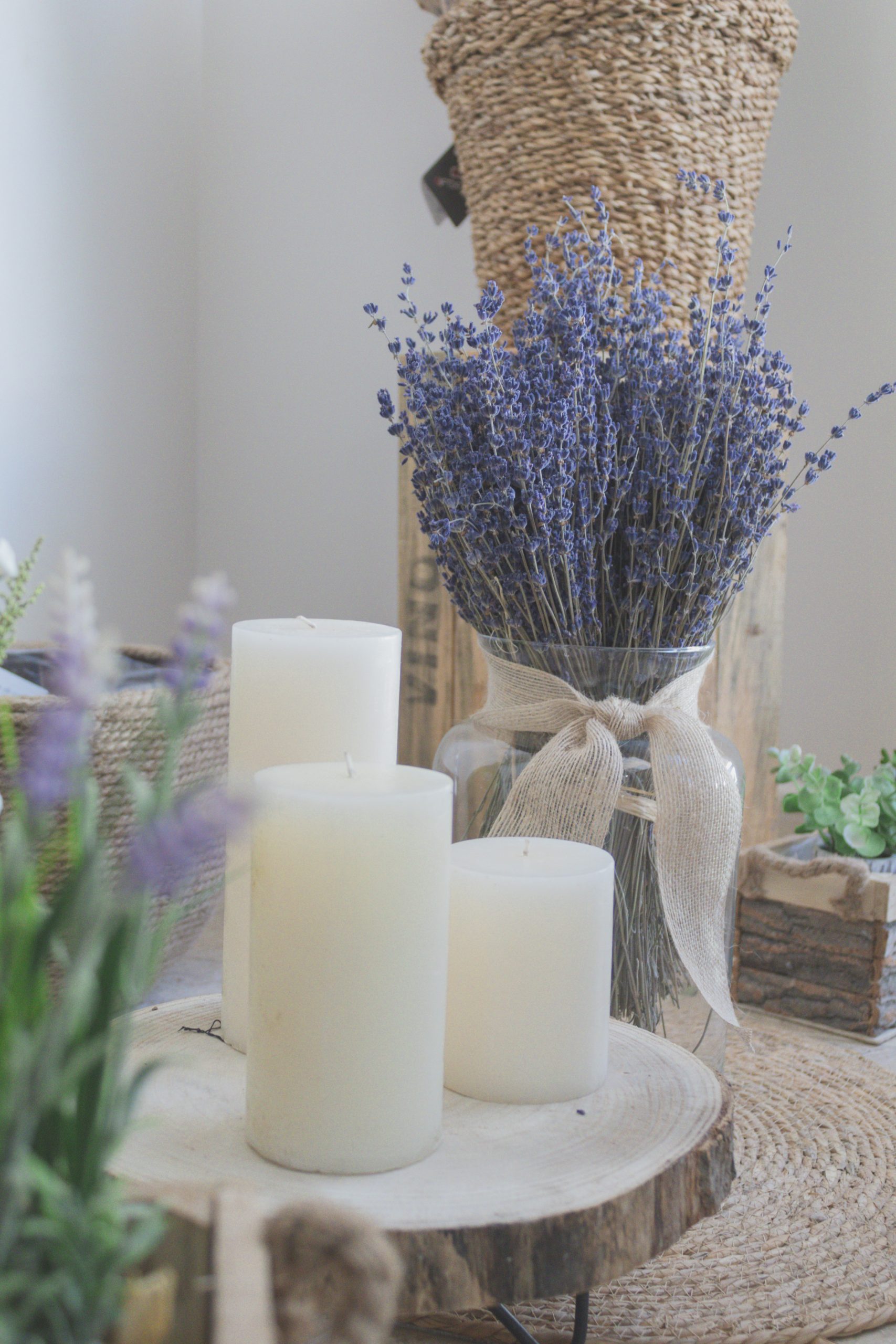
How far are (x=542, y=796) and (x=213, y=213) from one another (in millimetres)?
1905

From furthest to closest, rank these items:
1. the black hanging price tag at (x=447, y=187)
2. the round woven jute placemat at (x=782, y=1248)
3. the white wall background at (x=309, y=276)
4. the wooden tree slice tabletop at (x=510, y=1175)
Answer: the white wall background at (x=309, y=276) → the black hanging price tag at (x=447, y=187) → the round woven jute placemat at (x=782, y=1248) → the wooden tree slice tabletop at (x=510, y=1175)

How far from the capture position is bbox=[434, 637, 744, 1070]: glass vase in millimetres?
788

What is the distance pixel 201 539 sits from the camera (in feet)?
8.00

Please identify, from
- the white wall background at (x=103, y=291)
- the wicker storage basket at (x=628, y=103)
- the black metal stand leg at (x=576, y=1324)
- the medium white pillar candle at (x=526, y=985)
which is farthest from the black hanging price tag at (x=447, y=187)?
the black metal stand leg at (x=576, y=1324)

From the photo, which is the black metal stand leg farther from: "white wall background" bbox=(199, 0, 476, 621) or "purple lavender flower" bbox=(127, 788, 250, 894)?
"white wall background" bbox=(199, 0, 476, 621)

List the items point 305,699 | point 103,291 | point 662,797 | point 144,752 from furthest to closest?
point 103,291
point 144,752
point 662,797
point 305,699

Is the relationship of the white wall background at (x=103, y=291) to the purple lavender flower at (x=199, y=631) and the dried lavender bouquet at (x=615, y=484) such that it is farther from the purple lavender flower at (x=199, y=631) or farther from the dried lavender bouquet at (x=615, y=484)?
the purple lavender flower at (x=199, y=631)

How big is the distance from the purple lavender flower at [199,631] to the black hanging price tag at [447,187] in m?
1.47

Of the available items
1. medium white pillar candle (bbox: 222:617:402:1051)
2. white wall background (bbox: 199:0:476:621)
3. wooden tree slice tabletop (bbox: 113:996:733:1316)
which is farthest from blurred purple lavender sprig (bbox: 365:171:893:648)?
white wall background (bbox: 199:0:476:621)

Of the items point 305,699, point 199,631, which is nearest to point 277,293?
point 305,699

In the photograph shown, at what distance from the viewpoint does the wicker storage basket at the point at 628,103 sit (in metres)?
1.32

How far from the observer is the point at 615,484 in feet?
2.68

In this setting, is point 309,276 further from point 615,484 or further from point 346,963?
point 346,963

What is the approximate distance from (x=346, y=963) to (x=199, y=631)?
237 mm
